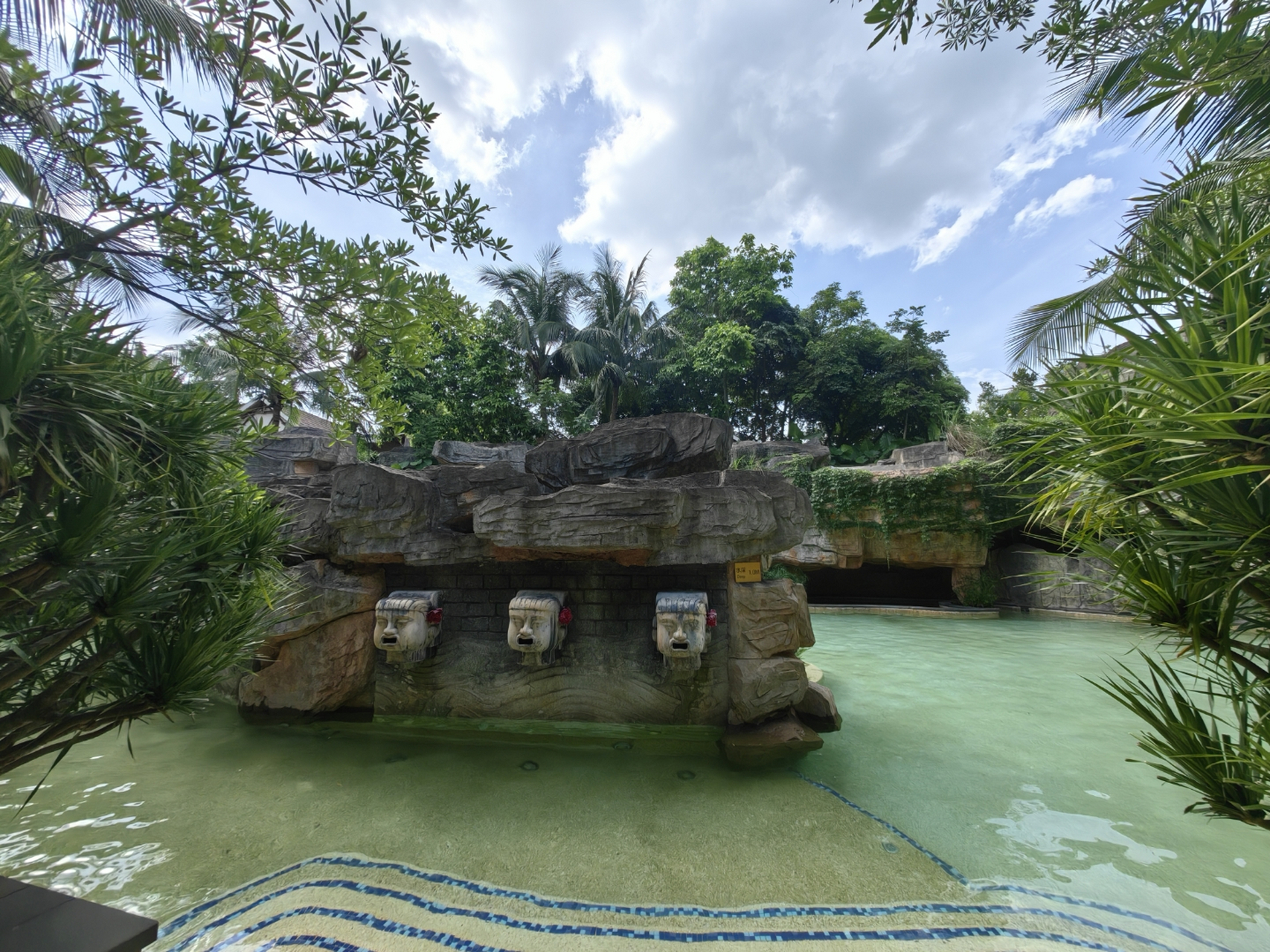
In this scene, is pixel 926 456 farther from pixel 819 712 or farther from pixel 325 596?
pixel 325 596

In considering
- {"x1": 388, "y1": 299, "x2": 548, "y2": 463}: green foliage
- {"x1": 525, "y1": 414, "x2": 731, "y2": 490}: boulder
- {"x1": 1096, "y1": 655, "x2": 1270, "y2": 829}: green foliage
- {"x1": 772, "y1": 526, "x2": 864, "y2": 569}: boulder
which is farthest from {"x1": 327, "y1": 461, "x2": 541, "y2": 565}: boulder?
{"x1": 388, "y1": 299, "x2": 548, "y2": 463}: green foliage

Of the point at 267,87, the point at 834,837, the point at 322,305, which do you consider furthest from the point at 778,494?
the point at 267,87

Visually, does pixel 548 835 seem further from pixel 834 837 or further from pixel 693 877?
pixel 834 837

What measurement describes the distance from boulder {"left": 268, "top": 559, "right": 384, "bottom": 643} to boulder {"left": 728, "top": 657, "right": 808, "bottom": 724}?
296 cm

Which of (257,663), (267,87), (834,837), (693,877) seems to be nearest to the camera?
(267,87)

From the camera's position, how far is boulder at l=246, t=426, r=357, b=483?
9.24 meters

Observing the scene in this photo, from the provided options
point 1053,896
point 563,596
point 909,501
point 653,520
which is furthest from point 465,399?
point 1053,896

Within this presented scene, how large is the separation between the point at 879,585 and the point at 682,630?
39.1 ft

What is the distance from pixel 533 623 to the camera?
3.69m

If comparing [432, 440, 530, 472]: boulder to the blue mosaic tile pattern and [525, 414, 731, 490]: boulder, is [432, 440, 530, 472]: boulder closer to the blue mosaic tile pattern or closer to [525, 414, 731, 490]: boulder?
[525, 414, 731, 490]: boulder

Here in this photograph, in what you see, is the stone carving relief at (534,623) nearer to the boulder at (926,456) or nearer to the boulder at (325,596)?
the boulder at (325,596)

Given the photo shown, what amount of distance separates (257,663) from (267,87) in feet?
13.7

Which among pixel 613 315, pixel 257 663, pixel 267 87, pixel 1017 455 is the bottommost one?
pixel 257 663

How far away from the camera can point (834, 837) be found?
2.86 metres
